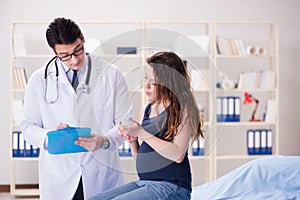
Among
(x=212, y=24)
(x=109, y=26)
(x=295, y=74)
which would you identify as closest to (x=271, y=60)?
(x=295, y=74)

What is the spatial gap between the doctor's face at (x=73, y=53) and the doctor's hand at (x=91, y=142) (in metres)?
0.27

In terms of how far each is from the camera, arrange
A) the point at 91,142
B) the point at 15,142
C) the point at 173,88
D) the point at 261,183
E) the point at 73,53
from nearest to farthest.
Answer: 1. the point at 173,88
2. the point at 91,142
3. the point at 73,53
4. the point at 261,183
5. the point at 15,142

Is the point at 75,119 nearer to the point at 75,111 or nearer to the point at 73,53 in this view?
the point at 75,111

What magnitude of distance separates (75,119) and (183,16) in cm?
321

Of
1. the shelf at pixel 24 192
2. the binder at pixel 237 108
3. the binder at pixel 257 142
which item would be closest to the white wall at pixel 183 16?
the shelf at pixel 24 192

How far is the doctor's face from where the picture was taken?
1.94 m

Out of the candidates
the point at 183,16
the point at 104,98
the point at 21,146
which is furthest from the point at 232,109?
the point at 104,98

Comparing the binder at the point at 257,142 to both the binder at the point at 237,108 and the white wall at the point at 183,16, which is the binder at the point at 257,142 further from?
the white wall at the point at 183,16

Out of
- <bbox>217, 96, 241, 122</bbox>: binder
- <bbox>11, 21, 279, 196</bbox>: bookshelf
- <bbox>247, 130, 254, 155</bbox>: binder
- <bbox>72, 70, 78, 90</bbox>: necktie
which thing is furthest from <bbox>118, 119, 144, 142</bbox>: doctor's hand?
<bbox>247, 130, 254, 155</bbox>: binder

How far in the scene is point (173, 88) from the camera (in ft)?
5.69

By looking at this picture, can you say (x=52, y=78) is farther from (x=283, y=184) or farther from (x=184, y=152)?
(x=283, y=184)

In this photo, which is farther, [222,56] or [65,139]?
[222,56]

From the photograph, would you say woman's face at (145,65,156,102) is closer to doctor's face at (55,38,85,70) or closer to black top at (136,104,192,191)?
black top at (136,104,192,191)

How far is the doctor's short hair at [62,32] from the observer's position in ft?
6.30
